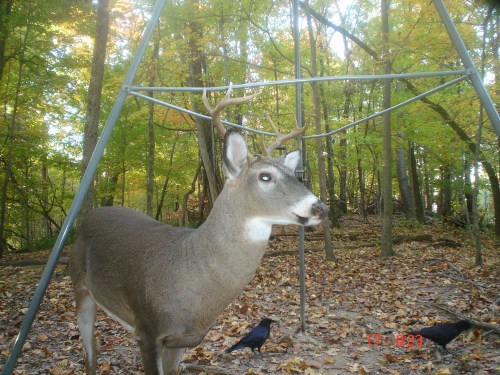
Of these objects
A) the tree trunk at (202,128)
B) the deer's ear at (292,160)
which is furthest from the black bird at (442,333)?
the tree trunk at (202,128)

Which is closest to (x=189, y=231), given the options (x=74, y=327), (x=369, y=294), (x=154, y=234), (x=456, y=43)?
(x=154, y=234)

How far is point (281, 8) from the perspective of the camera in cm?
1252

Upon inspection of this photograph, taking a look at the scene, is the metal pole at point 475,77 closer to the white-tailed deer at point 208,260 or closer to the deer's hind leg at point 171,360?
the white-tailed deer at point 208,260

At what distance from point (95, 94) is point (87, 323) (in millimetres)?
5207

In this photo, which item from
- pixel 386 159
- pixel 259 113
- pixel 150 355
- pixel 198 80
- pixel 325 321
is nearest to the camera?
pixel 150 355

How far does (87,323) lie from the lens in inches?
131

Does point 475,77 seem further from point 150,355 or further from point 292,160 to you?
point 150,355

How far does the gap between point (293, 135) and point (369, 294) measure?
15.3 ft

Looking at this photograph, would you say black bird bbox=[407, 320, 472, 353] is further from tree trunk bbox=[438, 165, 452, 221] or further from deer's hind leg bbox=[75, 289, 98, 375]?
tree trunk bbox=[438, 165, 452, 221]

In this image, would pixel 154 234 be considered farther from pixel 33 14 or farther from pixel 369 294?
pixel 33 14

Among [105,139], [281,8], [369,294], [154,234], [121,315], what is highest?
[281,8]

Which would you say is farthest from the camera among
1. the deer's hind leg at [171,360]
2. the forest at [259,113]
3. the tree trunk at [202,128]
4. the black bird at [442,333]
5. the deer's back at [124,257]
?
the tree trunk at [202,128]
